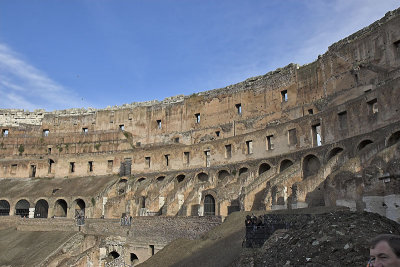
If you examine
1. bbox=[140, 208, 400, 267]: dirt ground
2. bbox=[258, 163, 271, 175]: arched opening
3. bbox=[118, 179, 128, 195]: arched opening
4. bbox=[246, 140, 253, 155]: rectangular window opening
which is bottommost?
bbox=[140, 208, 400, 267]: dirt ground

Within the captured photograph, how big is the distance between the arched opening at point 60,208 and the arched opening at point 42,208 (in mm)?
898

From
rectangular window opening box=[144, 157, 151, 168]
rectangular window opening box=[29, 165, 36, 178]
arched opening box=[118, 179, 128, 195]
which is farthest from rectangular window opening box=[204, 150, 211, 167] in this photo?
rectangular window opening box=[29, 165, 36, 178]

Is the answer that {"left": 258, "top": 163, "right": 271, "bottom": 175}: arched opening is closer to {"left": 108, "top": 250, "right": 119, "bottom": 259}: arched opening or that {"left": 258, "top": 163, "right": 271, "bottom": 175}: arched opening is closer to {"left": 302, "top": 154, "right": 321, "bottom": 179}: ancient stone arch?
{"left": 302, "top": 154, "right": 321, "bottom": 179}: ancient stone arch

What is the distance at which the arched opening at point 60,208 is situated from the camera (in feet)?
113

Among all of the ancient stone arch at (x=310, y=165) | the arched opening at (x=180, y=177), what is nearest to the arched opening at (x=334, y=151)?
the ancient stone arch at (x=310, y=165)

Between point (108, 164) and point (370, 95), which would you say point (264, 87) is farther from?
point (108, 164)

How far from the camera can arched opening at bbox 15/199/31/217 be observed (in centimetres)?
3412

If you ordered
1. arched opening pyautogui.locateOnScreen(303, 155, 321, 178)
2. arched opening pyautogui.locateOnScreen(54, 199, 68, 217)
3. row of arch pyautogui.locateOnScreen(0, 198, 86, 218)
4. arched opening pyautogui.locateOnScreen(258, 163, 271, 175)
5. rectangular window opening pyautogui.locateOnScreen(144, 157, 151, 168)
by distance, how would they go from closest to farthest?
arched opening pyautogui.locateOnScreen(303, 155, 321, 178) < arched opening pyautogui.locateOnScreen(258, 163, 271, 175) < row of arch pyautogui.locateOnScreen(0, 198, 86, 218) < arched opening pyautogui.locateOnScreen(54, 199, 68, 217) < rectangular window opening pyautogui.locateOnScreen(144, 157, 151, 168)

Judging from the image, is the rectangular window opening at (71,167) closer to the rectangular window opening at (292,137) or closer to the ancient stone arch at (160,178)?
the ancient stone arch at (160,178)

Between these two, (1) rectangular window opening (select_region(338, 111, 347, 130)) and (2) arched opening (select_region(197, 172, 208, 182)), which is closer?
(1) rectangular window opening (select_region(338, 111, 347, 130))

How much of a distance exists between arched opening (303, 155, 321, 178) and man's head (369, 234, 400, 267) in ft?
70.3

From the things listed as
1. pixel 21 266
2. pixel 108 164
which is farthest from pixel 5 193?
pixel 21 266

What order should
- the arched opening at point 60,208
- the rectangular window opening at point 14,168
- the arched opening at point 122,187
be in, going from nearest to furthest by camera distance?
the arched opening at point 60,208 < the arched opening at point 122,187 < the rectangular window opening at point 14,168

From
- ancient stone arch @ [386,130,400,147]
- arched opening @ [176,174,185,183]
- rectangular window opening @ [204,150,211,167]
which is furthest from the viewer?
arched opening @ [176,174,185,183]
